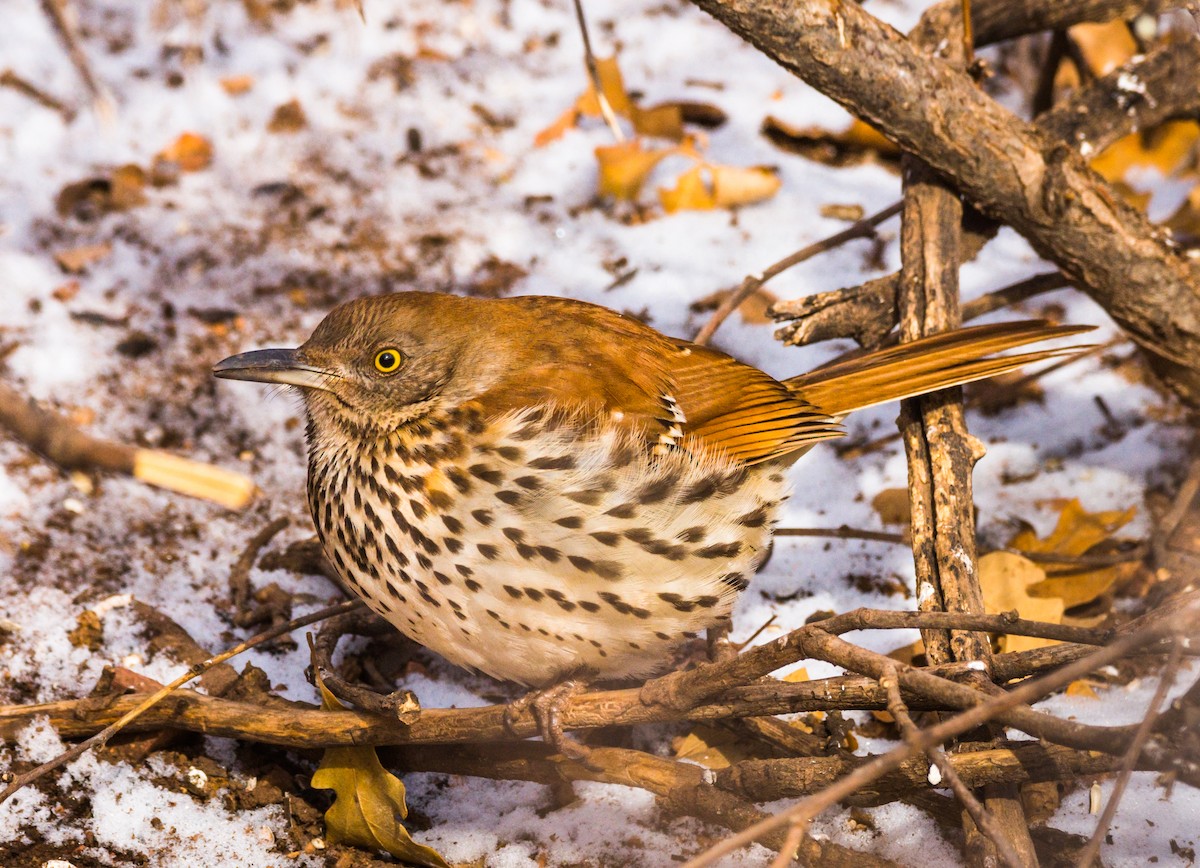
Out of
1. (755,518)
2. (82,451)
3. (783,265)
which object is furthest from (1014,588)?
(82,451)

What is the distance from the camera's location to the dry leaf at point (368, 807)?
2383 millimetres

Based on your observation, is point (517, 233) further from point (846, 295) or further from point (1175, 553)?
point (1175, 553)

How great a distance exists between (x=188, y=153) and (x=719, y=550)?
9.45ft

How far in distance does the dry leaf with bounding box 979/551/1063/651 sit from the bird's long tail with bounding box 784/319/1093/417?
1.65 ft

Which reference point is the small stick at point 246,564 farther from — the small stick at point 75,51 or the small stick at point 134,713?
the small stick at point 75,51

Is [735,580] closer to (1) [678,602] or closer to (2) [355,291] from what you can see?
(1) [678,602]

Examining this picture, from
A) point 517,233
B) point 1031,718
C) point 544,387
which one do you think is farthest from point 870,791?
point 517,233

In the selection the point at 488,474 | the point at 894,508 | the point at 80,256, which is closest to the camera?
the point at 488,474

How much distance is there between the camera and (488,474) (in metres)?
2.37

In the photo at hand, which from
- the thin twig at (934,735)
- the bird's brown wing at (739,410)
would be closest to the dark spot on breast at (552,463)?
the bird's brown wing at (739,410)

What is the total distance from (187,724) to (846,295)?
6.09 feet

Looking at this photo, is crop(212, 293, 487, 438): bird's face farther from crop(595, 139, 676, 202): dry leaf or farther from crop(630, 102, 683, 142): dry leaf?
crop(630, 102, 683, 142): dry leaf

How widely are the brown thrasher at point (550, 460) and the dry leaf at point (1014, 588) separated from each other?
1.68ft

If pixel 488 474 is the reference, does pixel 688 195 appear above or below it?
above
